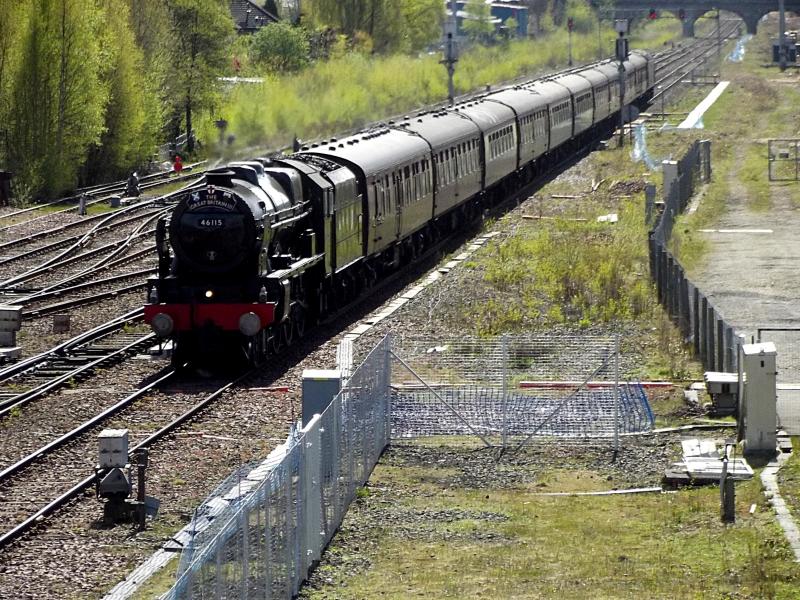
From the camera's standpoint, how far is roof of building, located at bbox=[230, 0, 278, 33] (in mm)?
101750

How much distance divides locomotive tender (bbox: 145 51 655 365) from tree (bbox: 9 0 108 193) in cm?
1586

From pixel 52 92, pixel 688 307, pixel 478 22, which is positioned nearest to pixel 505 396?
pixel 688 307

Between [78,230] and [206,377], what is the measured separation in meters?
20.3

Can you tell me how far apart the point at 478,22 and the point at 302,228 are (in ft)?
483

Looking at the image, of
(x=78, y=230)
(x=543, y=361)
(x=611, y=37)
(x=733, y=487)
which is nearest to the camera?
(x=733, y=487)

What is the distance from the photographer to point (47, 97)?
5341 centimetres

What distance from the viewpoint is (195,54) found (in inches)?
2761

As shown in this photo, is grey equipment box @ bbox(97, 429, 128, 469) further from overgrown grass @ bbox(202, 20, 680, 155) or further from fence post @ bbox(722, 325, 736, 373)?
overgrown grass @ bbox(202, 20, 680, 155)

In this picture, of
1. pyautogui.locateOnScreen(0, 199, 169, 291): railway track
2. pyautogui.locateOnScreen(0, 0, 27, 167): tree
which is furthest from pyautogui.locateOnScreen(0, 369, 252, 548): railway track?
pyautogui.locateOnScreen(0, 0, 27, 167): tree

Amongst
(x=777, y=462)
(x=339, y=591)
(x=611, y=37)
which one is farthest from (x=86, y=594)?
(x=611, y=37)

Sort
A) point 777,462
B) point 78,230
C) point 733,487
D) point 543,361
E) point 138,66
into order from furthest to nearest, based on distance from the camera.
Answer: point 138,66
point 78,230
point 543,361
point 777,462
point 733,487

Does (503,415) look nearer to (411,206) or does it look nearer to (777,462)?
(777,462)

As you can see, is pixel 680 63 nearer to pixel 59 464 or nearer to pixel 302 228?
pixel 302 228

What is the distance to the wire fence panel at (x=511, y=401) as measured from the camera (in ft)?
64.0
